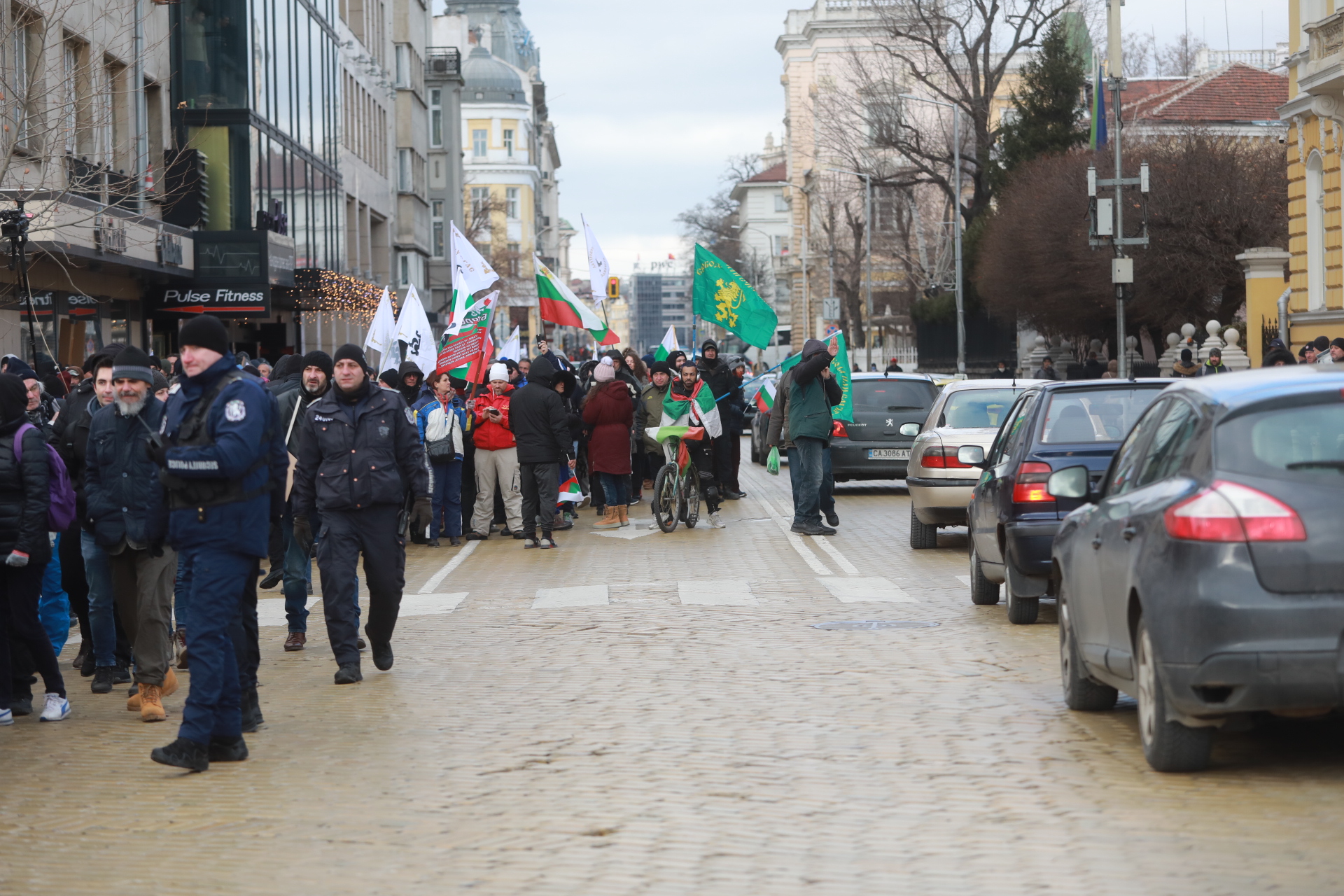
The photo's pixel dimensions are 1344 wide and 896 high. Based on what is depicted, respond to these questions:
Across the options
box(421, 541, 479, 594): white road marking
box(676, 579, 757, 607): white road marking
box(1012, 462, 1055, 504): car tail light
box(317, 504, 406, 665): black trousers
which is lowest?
box(421, 541, 479, 594): white road marking

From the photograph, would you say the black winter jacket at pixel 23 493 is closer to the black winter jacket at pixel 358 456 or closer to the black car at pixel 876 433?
the black winter jacket at pixel 358 456

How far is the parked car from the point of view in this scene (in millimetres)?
16969

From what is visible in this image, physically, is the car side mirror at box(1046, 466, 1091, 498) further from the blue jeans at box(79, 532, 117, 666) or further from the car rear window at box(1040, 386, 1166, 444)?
the blue jeans at box(79, 532, 117, 666)

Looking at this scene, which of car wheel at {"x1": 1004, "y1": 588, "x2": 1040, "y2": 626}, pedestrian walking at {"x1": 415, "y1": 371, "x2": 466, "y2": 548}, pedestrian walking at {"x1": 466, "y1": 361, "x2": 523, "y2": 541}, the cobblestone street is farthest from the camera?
pedestrian walking at {"x1": 466, "y1": 361, "x2": 523, "y2": 541}

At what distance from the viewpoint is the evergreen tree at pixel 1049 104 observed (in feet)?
183

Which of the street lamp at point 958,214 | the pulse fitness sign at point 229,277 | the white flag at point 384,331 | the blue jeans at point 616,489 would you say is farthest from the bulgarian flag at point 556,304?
the street lamp at point 958,214

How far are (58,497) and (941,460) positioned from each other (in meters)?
9.46

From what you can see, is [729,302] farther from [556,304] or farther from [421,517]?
[421,517]

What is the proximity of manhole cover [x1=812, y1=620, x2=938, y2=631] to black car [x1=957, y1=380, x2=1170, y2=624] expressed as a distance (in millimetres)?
635

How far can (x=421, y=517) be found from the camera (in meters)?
19.4

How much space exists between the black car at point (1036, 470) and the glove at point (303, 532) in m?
4.42

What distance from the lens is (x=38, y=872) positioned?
6102 mm

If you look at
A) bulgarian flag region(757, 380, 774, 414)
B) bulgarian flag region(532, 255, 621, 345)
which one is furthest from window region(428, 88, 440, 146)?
bulgarian flag region(532, 255, 621, 345)

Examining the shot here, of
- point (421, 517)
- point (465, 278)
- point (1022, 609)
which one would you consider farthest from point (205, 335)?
point (465, 278)
